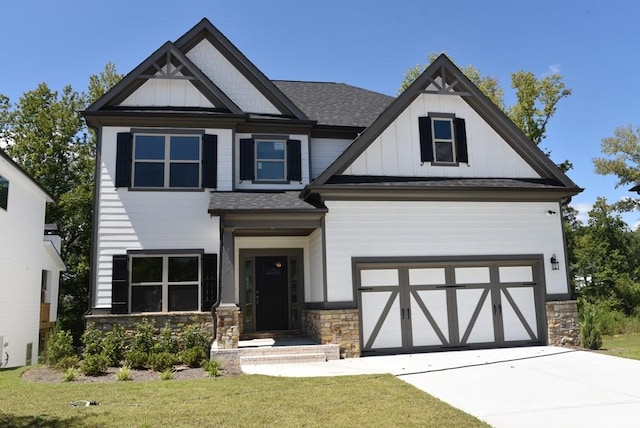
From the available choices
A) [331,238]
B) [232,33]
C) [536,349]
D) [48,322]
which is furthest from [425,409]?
[48,322]

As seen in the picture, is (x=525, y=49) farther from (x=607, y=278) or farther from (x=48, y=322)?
(x=48, y=322)

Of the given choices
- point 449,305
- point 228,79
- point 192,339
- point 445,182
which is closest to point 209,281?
point 192,339

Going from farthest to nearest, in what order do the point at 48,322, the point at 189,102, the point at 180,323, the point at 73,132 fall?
the point at 73,132
the point at 48,322
the point at 189,102
the point at 180,323

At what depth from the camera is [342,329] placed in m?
12.5

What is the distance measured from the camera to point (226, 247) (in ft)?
41.3

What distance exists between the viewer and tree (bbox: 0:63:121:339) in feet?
84.5

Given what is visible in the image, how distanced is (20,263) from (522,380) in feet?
55.4

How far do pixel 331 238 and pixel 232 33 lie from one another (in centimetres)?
853

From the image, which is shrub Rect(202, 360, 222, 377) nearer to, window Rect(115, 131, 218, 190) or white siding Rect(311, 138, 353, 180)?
window Rect(115, 131, 218, 190)

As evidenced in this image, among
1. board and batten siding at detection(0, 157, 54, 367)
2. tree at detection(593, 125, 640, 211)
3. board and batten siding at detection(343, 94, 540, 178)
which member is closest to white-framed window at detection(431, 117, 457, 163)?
board and batten siding at detection(343, 94, 540, 178)

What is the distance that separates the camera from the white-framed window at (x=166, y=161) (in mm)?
14312

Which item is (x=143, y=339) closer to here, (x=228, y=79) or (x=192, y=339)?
(x=192, y=339)

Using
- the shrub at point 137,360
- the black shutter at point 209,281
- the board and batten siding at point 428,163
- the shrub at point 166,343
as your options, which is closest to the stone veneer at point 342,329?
the black shutter at point 209,281

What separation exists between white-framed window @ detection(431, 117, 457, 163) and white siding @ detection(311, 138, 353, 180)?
10.0 feet
